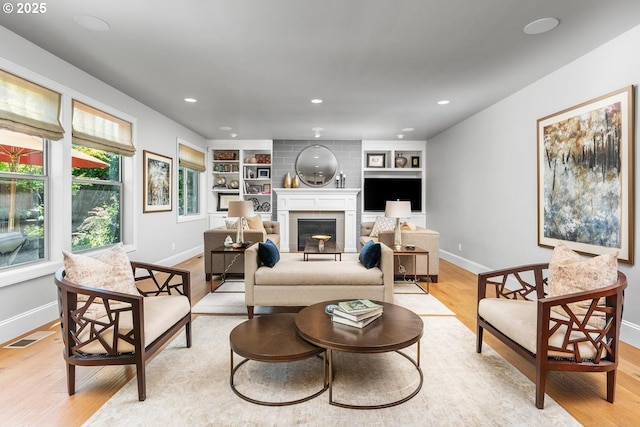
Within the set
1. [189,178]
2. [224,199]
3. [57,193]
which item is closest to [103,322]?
[57,193]

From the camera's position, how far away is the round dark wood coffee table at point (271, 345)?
1.82m

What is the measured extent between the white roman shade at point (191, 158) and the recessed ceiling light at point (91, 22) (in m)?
3.44

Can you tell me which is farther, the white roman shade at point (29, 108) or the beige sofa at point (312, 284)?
the beige sofa at point (312, 284)

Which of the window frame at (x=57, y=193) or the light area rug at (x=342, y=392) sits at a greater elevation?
the window frame at (x=57, y=193)

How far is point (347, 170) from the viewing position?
750 centimetres

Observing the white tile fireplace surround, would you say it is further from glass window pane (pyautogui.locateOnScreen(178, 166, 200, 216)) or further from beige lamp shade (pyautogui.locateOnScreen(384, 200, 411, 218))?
beige lamp shade (pyautogui.locateOnScreen(384, 200, 411, 218))

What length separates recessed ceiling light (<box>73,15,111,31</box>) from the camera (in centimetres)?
245

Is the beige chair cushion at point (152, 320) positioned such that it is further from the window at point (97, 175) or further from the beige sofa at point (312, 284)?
the window at point (97, 175)

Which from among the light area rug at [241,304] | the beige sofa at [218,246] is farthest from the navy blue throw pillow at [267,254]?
the beige sofa at [218,246]

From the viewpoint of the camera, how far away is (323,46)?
290 cm

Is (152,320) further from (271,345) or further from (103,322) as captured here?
(271,345)

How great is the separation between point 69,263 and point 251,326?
1185 millimetres

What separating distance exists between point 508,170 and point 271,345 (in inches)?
151

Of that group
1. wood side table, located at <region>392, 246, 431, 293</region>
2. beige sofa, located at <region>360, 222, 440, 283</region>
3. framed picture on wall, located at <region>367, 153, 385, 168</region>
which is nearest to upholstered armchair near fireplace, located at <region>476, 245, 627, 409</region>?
wood side table, located at <region>392, 246, 431, 293</region>
